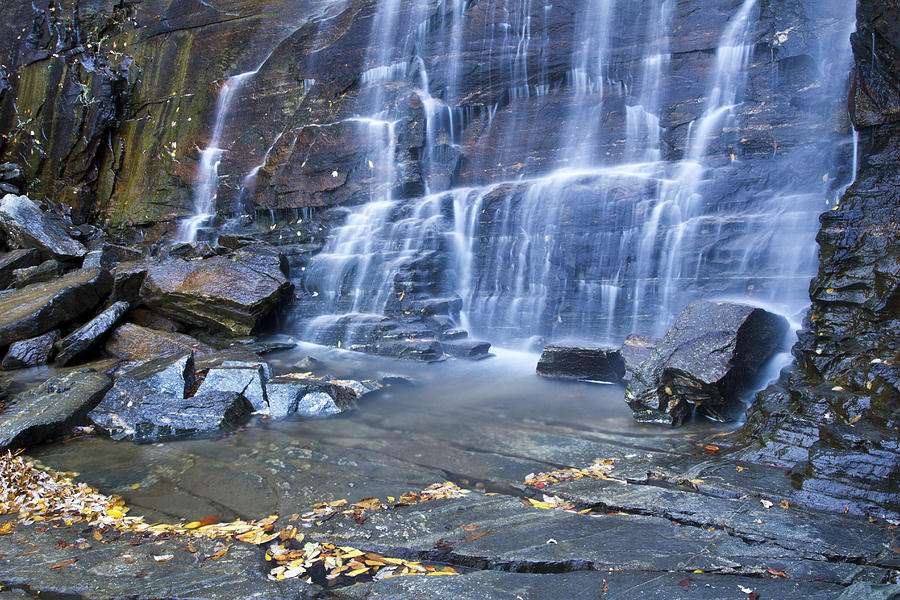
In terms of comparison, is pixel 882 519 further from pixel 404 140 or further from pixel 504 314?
pixel 404 140

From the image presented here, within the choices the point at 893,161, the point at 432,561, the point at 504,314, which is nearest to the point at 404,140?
the point at 504,314

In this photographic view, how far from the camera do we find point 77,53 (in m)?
19.3

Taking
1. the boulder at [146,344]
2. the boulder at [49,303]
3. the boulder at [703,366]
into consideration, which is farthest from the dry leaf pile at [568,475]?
the boulder at [49,303]

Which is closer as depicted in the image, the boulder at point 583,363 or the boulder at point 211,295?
the boulder at point 583,363

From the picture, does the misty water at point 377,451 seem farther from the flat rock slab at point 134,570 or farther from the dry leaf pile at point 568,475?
the flat rock slab at point 134,570

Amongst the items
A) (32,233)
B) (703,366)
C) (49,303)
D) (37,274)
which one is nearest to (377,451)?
(703,366)

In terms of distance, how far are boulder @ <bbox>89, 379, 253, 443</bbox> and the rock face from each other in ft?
17.5

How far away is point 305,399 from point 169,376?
1.75 m

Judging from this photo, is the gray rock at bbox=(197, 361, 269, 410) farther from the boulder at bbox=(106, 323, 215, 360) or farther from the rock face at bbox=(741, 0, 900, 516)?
the rock face at bbox=(741, 0, 900, 516)

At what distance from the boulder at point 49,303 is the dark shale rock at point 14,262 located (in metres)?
1.61

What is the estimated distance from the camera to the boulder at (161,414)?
6.09 metres

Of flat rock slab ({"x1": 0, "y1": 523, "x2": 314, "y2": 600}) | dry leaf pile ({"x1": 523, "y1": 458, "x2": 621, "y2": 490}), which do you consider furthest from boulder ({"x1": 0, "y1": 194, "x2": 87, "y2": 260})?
dry leaf pile ({"x1": 523, "y1": 458, "x2": 621, "y2": 490})

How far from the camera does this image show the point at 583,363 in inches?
322

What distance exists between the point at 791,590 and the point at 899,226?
532 cm
